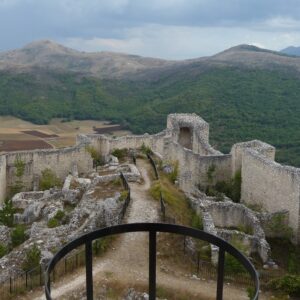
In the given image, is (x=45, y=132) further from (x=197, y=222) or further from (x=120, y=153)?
(x=197, y=222)

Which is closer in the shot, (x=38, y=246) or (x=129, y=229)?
(x=129, y=229)

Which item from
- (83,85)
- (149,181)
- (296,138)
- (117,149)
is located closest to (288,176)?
(149,181)

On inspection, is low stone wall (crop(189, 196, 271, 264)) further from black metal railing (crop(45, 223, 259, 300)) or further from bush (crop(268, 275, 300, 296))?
black metal railing (crop(45, 223, 259, 300))

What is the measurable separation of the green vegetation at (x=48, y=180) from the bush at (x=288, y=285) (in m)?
15.5

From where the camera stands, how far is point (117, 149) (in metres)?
30.6

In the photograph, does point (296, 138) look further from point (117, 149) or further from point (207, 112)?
point (117, 149)

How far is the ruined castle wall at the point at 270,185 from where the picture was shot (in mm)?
20141

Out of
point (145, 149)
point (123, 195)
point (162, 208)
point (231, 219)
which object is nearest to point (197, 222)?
point (162, 208)

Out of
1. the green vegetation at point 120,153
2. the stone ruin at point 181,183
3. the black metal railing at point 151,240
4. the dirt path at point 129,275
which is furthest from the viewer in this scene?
the green vegetation at point 120,153

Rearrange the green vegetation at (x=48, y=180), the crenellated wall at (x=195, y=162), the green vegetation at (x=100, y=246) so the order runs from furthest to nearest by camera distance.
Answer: the green vegetation at (x=48, y=180) → the crenellated wall at (x=195, y=162) → the green vegetation at (x=100, y=246)

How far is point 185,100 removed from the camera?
75875mm

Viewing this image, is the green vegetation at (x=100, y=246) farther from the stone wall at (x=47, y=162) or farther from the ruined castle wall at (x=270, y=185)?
the stone wall at (x=47, y=162)

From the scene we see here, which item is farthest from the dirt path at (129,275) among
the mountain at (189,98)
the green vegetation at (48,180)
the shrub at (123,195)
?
the mountain at (189,98)

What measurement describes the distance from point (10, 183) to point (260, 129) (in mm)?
38726
